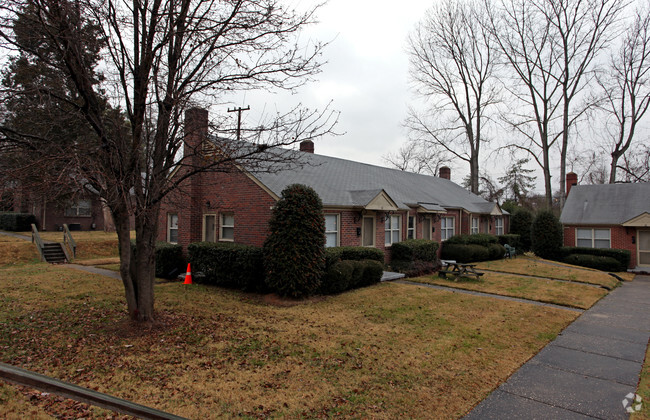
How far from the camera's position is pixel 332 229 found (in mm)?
14648

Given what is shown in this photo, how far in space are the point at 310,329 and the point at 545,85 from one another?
31.5 metres

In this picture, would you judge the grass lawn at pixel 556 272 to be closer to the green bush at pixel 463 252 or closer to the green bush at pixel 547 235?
the green bush at pixel 463 252

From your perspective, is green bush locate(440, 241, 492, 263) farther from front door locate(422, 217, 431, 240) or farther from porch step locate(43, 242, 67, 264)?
porch step locate(43, 242, 67, 264)

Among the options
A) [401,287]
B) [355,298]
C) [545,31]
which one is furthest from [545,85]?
[355,298]

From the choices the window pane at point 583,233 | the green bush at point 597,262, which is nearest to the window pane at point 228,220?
the green bush at point 597,262

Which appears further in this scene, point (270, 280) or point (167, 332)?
point (270, 280)

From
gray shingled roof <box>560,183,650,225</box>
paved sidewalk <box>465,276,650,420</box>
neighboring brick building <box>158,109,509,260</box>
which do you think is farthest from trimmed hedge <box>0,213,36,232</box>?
gray shingled roof <box>560,183,650,225</box>

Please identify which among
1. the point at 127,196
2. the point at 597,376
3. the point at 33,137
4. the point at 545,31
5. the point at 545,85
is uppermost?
the point at 545,31

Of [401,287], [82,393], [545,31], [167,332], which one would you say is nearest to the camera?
[82,393]

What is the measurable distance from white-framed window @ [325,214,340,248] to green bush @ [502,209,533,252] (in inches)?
794

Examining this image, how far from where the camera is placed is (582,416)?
4727 millimetres

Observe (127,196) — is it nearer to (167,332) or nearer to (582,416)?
(167,332)

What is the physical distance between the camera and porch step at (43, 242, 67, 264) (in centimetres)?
1963

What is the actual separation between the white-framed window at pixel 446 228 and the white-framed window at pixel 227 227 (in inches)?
519
